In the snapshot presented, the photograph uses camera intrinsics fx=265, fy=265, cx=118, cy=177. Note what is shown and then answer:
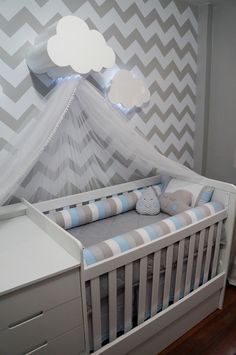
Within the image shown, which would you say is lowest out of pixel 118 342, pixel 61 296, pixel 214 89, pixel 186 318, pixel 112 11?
pixel 186 318

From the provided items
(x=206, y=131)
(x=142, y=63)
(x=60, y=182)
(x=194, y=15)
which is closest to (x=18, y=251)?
(x=60, y=182)

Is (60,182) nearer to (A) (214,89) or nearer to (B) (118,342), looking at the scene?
(B) (118,342)

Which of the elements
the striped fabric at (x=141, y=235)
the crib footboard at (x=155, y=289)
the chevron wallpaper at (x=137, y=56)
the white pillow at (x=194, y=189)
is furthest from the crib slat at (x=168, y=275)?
the chevron wallpaper at (x=137, y=56)

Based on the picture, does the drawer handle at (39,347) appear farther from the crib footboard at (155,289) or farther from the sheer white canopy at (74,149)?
the sheer white canopy at (74,149)

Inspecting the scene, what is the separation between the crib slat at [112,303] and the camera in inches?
54.8

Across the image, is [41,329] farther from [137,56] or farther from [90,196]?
[137,56]

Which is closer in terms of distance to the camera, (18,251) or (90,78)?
(18,251)

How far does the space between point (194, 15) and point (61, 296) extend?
2.79 m

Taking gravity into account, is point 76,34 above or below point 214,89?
above

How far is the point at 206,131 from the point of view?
293 centimetres

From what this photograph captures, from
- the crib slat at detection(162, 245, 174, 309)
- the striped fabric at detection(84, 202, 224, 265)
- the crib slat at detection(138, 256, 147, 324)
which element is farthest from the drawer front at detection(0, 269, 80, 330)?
the crib slat at detection(162, 245, 174, 309)

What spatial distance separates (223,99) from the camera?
2.74 m

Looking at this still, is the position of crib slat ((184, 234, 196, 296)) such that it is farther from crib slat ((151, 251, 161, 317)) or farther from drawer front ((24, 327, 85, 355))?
drawer front ((24, 327, 85, 355))

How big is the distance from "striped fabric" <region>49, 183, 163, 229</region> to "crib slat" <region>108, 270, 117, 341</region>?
2.26 feet
